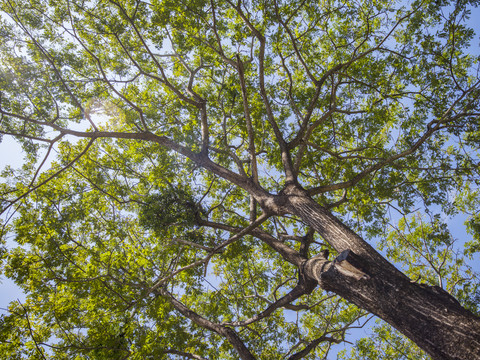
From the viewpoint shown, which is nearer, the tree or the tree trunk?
the tree trunk

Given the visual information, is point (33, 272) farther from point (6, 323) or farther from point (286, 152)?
point (286, 152)

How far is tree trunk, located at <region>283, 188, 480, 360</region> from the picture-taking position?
2191mm

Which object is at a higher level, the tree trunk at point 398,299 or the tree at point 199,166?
the tree at point 199,166

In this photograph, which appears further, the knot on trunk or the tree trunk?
the knot on trunk

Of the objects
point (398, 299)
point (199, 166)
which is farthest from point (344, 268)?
point (199, 166)

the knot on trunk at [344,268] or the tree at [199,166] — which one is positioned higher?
the tree at [199,166]

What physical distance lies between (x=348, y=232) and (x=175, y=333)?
571 centimetres

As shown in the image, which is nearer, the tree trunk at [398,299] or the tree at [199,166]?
the tree trunk at [398,299]

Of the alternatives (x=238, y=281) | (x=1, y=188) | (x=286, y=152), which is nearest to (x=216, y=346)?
(x=238, y=281)

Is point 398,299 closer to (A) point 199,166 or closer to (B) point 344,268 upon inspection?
(B) point 344,268

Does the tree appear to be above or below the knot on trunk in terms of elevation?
above

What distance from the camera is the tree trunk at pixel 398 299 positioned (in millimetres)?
2191

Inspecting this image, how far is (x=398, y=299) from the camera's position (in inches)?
104

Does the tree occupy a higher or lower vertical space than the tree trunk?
higher
